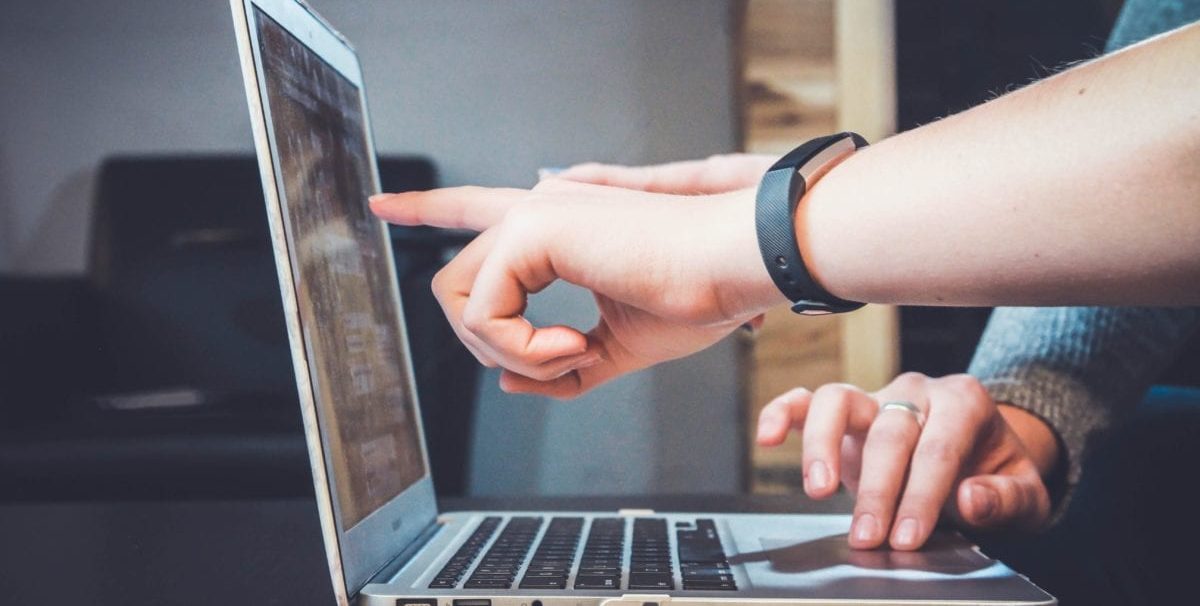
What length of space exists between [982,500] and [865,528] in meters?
0.11

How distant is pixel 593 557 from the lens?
24.5 inches

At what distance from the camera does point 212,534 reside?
34.2 inches

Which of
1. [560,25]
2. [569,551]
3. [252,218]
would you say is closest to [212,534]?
[569,551]

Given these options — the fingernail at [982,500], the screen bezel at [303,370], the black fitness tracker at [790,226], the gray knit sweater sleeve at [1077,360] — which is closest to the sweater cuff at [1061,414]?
the gray knit sweater sleeve at [1077,360]

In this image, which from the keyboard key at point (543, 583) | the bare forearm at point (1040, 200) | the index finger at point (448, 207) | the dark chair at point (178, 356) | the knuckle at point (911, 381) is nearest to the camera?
the bare forearm at point (1040, 200)

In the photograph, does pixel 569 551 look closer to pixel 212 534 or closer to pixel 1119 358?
pixel 212 534

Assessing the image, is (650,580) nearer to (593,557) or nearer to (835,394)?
(593,557)

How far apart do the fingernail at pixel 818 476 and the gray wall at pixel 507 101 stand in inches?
32.3

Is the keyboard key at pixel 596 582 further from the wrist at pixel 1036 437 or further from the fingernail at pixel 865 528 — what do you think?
the wrist at pixel 1036 437

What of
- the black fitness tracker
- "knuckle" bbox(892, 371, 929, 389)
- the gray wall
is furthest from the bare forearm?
the gray wall

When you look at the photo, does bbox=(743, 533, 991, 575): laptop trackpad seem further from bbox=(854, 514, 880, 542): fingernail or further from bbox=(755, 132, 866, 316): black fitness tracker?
bbox=(755, 132, 866, 316): black fitness tracker

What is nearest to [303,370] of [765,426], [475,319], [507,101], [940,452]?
[475,319]

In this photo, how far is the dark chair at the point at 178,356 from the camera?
140 centimetres

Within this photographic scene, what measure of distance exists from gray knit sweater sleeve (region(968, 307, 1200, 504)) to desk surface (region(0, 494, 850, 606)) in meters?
0.22
